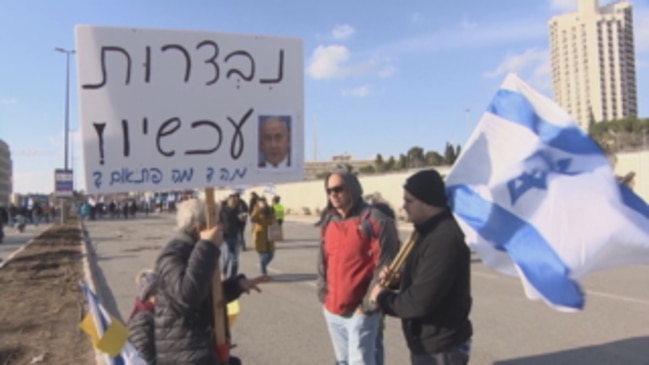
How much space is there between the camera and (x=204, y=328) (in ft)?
10.6

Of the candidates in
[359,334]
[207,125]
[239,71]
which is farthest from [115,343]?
[239,71]

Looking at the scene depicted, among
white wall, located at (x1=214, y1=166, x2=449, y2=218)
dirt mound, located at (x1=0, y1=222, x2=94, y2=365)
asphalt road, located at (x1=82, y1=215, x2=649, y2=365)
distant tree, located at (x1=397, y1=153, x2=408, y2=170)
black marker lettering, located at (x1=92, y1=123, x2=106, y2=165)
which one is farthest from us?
distant tree, located at (x1=397, y1=153, x2=408, y2=170)

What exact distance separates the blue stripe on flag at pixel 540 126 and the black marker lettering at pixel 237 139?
4.87 feet

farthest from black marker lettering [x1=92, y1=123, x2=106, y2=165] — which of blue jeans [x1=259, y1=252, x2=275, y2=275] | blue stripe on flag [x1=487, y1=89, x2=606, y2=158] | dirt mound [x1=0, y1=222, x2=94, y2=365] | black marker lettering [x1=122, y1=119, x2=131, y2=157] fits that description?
blue jeans [x1=259, y1=252, x2=275, y2=275]

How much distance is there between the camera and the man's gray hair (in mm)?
3252

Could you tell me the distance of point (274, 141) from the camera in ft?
12.5

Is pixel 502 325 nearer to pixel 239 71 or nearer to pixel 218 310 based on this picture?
pixel 218 310

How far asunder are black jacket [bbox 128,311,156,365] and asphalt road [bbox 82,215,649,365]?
2747 millimetres

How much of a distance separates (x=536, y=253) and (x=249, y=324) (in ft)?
18.4

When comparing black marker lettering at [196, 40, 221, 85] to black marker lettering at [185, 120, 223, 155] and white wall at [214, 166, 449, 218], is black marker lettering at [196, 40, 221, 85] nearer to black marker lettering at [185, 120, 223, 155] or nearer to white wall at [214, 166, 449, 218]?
black marker lettering at [185, 120, 223, 155]

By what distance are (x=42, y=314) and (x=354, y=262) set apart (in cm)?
643

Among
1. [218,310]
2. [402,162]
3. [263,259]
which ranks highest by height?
[402,162]

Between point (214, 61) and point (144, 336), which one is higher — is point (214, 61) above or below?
above

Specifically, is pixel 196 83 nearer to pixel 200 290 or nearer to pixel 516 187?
pixel 200 290
